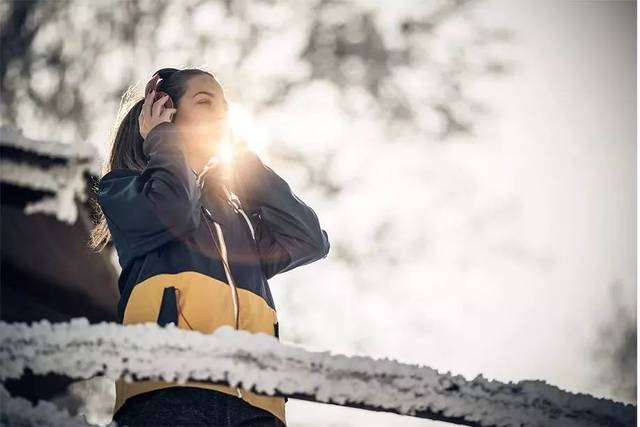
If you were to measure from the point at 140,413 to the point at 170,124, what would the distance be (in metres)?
0.52

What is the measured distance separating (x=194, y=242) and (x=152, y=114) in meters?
0.29

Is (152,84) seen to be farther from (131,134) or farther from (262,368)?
(262,368)

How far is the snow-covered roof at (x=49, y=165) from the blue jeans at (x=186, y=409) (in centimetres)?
57

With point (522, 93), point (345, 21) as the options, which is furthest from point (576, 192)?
point (345, 21)

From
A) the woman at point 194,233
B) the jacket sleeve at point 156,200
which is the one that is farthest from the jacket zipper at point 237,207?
the jacket sleeve at point 156,200

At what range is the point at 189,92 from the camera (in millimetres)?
1474

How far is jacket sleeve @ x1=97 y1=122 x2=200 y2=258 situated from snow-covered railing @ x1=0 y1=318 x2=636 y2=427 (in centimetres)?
16

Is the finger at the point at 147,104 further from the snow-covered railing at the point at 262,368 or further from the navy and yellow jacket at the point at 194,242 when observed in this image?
the snow-covered railing at the point at 262,368

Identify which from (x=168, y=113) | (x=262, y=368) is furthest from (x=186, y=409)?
(x=168, y=113)

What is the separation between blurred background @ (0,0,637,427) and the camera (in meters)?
1.54

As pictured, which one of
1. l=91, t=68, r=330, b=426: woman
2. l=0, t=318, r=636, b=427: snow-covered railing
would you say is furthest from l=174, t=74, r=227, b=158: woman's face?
l=0, t=318, r=636, b=427: snow-covered railing

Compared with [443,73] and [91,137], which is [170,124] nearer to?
[91,137]

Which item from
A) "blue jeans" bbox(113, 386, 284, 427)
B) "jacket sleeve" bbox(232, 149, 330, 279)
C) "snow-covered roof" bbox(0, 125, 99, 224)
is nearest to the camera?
"blue jeans" bbox(113, 386, 284, 427)

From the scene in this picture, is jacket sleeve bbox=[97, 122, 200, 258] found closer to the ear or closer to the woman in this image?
the woman
